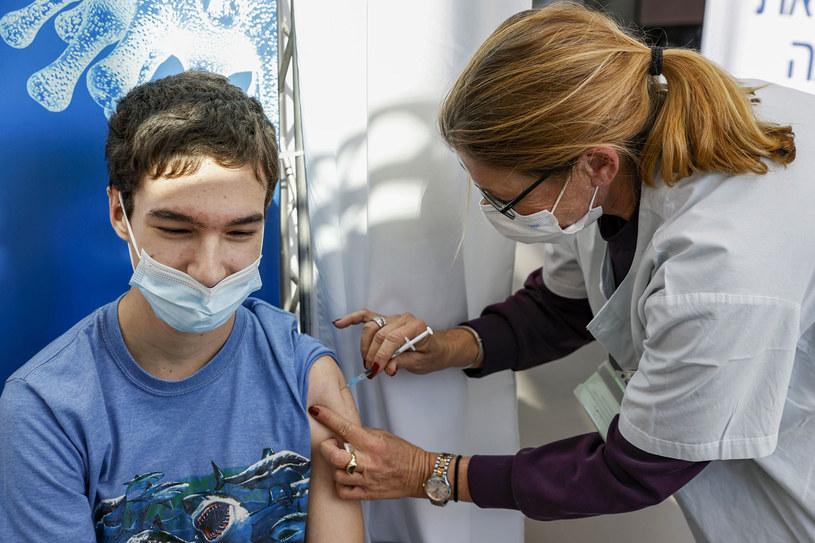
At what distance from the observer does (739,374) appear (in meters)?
1.17

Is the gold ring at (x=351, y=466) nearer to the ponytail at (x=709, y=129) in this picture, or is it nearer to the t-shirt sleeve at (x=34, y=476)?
the t-shirt sleeve at (x=34, y=476)

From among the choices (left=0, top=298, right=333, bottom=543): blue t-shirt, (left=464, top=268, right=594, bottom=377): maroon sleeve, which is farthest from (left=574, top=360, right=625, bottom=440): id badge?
(left=0, top=298, right=333, bottom=543): blue t-shirt

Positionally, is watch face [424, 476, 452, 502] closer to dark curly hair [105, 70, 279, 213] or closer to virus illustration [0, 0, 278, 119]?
dark curly hair [105, 70, 279, 213]

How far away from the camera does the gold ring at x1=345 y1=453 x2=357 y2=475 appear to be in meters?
1.41

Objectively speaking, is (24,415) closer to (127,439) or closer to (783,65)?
(127,439)

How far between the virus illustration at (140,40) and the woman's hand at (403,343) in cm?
52

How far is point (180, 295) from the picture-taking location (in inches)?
48.5

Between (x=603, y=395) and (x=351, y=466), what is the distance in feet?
2.14

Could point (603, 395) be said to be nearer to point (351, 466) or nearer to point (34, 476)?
point (351, 466)

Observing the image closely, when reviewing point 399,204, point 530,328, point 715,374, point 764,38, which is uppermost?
point 764,38

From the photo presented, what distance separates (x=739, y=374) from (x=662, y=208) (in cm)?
31

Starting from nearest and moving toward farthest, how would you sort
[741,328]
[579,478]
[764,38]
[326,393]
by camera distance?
[741,328] < [579,478] < [326,393] < [764,38]

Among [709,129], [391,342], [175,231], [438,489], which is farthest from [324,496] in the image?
[709,129]

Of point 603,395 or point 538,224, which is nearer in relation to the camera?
point 538,224
